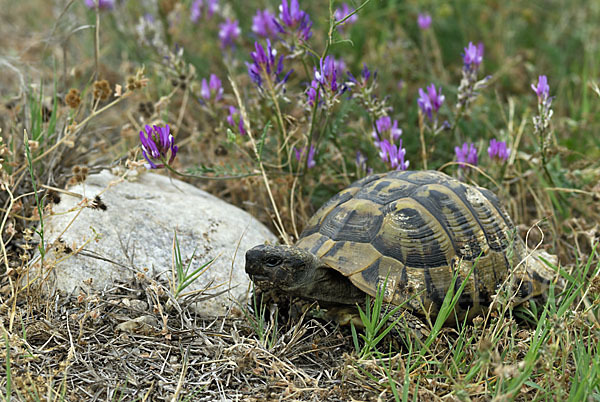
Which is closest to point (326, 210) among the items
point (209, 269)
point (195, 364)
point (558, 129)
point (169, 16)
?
point (209, 269)

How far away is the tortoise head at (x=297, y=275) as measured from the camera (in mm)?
2359

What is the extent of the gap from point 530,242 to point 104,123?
3.16 m

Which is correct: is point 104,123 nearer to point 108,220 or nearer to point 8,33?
point 108,220

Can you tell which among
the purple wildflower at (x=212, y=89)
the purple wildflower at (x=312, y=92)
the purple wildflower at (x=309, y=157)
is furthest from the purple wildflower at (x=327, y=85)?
the purple wildflower at (x=212, y=89)

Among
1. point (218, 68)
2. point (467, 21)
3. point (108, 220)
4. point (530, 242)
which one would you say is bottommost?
point (530, 242)

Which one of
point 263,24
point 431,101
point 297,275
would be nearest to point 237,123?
point 263,24

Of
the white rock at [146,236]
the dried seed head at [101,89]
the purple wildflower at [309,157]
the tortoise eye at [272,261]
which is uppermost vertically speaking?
the dried seed head at [101,89]

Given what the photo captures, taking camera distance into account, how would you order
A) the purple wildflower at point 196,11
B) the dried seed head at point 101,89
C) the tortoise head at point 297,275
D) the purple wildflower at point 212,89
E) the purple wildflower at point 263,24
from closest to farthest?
the tortoise head at point 297,275 → the dried seed head at point 101,89 → the purple wildflower at point 212,89 → the purple wildflower at point 263,24 → the purple wildflower at point 196,11

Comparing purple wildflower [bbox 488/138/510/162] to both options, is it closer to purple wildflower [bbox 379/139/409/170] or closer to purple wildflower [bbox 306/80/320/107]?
purple wildflower [bbox 379/139/409/170]

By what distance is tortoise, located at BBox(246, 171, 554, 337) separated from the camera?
95.3 inches

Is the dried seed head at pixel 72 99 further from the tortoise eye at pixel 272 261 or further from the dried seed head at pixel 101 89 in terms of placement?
the tortoise eye at pixel 272 261

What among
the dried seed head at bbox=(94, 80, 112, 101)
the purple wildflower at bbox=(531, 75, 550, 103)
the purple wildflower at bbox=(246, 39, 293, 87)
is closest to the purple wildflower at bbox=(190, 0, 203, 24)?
the dried seed head at bbox=(94, 80, 112, 101)

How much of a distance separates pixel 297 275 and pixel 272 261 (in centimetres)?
13

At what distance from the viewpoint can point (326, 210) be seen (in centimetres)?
277
